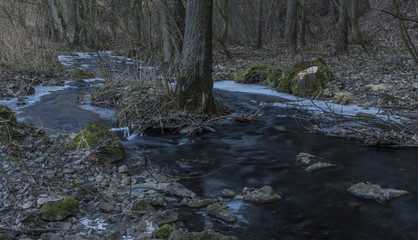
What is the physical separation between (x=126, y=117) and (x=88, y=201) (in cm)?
398

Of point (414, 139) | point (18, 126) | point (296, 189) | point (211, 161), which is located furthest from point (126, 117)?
point (414, 139)

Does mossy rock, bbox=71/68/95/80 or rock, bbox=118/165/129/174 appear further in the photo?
mossy rock, bbox=71/68/95/80

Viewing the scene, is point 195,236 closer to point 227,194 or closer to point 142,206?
point 142,206

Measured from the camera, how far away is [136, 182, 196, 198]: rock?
15.1ft

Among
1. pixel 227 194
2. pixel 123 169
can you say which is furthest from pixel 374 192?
pixel 123 169

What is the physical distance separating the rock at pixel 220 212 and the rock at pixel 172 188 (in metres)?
0.47

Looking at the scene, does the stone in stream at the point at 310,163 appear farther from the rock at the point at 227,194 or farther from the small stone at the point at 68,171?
the small stone at the point at 68,171

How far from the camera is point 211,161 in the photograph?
6.05 metres

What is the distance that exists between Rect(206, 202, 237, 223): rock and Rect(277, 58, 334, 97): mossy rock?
23.6 feet

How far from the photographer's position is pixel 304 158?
590 centimetres

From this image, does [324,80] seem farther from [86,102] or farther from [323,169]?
[86,102]

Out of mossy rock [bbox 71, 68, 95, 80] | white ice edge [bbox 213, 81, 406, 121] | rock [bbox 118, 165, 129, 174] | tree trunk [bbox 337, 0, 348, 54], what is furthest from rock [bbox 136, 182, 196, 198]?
tree trunk [bbox 337, 0, 348, 54]

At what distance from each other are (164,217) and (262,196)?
1.30 m

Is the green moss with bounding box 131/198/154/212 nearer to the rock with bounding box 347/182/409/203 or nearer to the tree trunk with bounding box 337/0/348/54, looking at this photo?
the rock with bounding box 347/182/409/203
